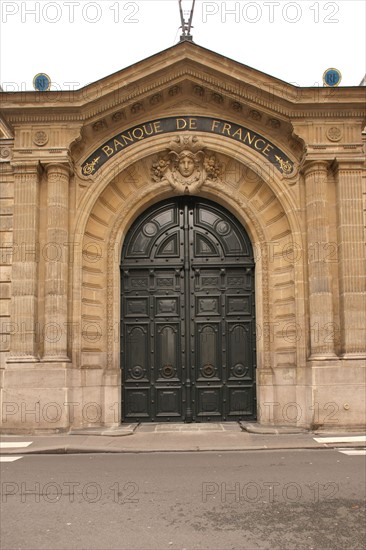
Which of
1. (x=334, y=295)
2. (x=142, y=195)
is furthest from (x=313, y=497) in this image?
(x=142, y=195)

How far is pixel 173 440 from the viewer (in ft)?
39.3

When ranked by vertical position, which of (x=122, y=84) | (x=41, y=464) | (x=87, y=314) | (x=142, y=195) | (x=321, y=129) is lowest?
(x=41, y=464)

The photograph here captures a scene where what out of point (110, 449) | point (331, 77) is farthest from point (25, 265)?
point (331, 77)

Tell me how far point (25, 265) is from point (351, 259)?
760 centimetres

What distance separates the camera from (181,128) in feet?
49.6

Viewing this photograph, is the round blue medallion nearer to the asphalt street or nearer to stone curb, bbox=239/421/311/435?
stone curb, bbox=239/421/311/435

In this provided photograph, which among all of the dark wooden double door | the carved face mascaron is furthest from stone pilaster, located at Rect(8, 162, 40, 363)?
the carved face mascaron

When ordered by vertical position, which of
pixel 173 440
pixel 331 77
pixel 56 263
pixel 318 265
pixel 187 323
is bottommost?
pixel 173 440

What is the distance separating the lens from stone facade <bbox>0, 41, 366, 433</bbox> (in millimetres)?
13469

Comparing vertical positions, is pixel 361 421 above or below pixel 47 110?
below

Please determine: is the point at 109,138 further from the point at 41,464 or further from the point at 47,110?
the point at 41,464

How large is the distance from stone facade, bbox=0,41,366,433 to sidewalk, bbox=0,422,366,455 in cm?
69

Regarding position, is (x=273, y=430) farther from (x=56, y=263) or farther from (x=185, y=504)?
(x=185, y=504)

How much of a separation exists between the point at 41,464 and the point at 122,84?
9025 mm
